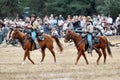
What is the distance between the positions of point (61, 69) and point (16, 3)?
129 feet

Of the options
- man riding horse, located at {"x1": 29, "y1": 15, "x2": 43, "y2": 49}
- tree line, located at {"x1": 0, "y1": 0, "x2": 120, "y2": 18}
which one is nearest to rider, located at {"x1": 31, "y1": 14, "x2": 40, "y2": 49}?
man riding horse, located at {"x1": 29, "y1": 15, "x2": 43, "y2": 49}

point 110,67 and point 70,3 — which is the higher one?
point 110,67

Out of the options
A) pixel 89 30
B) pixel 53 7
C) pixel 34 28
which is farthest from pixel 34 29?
pixel 53 7

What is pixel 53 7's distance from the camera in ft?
194

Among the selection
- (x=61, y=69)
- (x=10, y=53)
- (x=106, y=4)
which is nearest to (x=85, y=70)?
(x=61, y=69)

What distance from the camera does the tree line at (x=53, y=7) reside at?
5866 cm

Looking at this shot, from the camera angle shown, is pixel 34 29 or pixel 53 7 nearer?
pixel 34 29

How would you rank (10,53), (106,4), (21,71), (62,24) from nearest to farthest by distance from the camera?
(21,71), (10,53), (62,24), (106,4)

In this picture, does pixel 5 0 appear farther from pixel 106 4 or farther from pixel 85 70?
pixel 85 70

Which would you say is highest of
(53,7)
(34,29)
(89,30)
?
(89,30)

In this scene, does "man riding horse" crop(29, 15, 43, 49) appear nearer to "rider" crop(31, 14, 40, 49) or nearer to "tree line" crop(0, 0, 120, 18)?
"rider" crop(31, 14, 40, 49)

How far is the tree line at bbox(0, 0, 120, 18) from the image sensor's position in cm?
5866

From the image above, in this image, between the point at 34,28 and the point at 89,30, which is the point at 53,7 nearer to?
the point at 34,28

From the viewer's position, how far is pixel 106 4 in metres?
52.6
